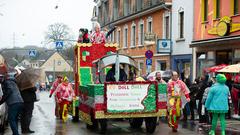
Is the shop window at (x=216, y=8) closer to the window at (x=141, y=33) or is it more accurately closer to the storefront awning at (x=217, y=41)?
the storefront awning at (x=217, y=41)

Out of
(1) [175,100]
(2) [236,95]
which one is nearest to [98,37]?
(1) [175,100]

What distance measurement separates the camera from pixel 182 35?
31.5m

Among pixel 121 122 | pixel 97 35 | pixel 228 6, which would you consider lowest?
pixel 121 122

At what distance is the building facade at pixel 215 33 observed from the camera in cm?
2436

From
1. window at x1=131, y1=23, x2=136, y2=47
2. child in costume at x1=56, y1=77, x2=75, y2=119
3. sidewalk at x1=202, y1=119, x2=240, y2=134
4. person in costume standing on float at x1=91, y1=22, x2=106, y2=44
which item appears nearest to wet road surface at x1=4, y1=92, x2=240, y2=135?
sidewalk at x1=202, y1=119, x2=240, y2=134

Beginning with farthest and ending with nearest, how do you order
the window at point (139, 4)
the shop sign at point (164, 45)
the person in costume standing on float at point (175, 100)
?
the window at point (139, 4)
the shop sign at point (164, 45)
the person in costume standing on float at point (175, 100)

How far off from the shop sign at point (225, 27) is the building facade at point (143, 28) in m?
4.69

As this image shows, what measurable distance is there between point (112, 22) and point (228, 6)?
78.1ft

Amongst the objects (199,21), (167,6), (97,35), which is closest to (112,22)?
(167,6)

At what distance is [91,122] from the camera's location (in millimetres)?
14766

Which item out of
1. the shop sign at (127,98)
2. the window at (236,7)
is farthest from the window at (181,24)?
the shop sign at (127,98)

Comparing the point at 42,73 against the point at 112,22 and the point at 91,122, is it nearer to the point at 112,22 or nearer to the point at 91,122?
the point at 91,122

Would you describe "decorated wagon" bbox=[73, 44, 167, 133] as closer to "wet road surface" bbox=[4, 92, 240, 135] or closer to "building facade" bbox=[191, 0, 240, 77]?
"wet road surface" bbox=[4, 92, 240, 135]

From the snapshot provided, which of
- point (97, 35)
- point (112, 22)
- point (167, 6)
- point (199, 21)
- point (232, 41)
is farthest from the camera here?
point (112, 22)
